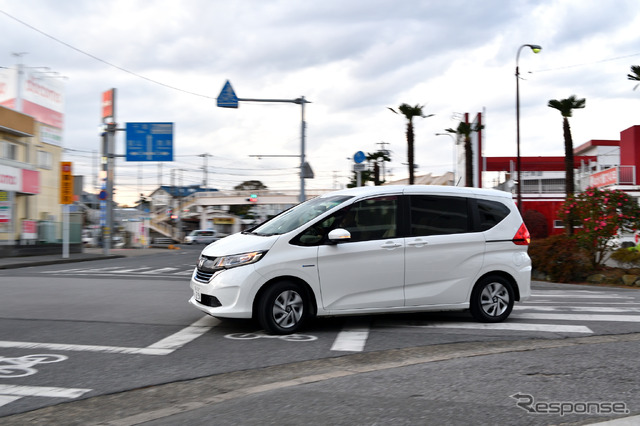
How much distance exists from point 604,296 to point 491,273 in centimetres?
553

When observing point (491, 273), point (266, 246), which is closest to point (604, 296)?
point (491, 273)

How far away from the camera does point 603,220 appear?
55.4ft

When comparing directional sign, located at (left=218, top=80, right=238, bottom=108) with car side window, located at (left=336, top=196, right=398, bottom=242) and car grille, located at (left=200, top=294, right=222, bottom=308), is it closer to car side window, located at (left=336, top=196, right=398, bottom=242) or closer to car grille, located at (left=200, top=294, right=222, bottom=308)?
car side window, located at (left=336, top=196, right=398, bottom=242)

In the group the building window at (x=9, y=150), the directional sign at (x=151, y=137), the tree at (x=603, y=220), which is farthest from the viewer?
the directional sign at (x=151, y=137)

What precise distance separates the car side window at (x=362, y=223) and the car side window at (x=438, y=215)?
0.29m

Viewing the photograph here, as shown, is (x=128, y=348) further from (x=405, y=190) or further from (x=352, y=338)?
(x=405, y=190)

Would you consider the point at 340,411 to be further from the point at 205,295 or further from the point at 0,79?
the point at 0,79

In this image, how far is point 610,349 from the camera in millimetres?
6469

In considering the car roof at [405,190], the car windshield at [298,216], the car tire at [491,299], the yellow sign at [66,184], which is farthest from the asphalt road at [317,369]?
the yellow sign at [66,184]

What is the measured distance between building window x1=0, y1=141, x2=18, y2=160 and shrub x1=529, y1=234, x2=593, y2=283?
28.2 m

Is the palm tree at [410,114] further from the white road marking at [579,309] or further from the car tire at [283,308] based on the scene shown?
the car tire at [283,308]

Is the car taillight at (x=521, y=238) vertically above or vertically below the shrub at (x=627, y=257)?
above

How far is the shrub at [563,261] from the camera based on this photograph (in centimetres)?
1662

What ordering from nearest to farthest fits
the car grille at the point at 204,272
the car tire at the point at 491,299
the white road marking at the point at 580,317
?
1. the car grille at the point at 204,272
2. the car tire at the point at 491,299
3. the white road marking at the point at 580,317
